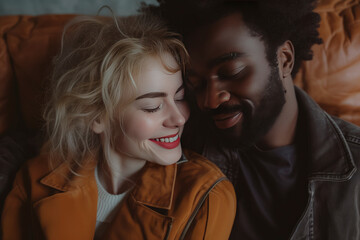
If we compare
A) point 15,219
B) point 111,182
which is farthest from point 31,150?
point 111,182

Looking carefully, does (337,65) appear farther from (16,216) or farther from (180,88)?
(16,216)

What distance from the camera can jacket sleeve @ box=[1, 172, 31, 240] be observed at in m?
1.03

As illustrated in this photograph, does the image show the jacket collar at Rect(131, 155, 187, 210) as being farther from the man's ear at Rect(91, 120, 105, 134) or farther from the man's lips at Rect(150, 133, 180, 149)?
the man's ear at Rect(91, 120, 105, 134)

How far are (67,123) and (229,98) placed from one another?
580 millimetres

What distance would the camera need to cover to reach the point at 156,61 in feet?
2.82

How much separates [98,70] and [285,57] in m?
0.59

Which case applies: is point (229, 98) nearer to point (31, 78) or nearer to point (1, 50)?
point (31, 78)

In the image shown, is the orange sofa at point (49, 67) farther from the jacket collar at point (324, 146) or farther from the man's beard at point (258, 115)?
the man's beard at point (258, 115)

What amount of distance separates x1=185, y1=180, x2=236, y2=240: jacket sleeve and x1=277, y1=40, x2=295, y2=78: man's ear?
41cm

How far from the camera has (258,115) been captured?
33.7 inches

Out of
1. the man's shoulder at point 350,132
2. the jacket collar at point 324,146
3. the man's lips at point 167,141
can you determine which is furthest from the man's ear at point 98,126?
the man's shoulder at point 350,132

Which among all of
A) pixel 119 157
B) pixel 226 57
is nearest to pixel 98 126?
pixel 119 157

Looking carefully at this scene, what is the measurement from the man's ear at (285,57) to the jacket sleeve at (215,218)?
1.36ft

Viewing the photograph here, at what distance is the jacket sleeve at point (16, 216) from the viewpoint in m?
1.03
